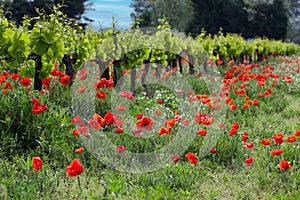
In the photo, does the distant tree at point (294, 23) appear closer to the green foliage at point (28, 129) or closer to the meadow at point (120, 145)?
the meadow at point (120, 145)

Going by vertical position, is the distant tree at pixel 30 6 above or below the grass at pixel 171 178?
above

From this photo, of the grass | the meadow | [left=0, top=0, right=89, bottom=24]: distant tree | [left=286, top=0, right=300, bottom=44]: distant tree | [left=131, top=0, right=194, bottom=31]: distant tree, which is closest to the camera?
the grass

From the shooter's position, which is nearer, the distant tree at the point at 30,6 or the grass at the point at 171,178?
the grass at the point at 171,178

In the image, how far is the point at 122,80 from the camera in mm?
7629

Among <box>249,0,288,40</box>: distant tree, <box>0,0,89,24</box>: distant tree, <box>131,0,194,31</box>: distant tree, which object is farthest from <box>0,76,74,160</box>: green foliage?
<box>131,0,194,31</box>: distant tree

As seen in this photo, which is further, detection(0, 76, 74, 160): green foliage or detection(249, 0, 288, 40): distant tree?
detection(249, 0, 288, 40): distant tree

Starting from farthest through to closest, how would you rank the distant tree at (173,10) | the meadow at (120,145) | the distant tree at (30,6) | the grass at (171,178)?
1. the distant tree at (173,10)
2. the distant tree at (30,6)
3. the meadow at (120,145)
4. the grass at (171,178)

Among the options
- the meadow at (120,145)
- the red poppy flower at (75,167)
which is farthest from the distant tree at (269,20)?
the red poppy flower at (75,167)

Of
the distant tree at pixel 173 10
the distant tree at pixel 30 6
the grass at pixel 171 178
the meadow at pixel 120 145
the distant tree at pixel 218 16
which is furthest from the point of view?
the distant tree at pixel 173 10

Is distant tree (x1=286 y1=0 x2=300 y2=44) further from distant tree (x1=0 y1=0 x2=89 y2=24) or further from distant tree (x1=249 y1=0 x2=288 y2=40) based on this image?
distant tree (x1=0 y1=0 x2=89 y2=24)

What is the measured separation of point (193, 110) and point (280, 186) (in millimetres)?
2254

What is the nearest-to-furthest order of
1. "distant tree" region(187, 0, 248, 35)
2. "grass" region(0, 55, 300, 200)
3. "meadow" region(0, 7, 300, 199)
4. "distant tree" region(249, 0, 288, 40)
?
"grass" region(0, 55, 300, 200) → "meadow" region(0, 7, 300, 199) → "distant tree" region(187, 0, 248, 35) → "distant tree" region(249, 0, 288, 40)

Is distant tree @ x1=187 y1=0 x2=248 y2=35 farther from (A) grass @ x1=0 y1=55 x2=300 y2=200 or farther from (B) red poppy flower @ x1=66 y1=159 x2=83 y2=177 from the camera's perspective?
(B) red poppy flower @ x1=66 y1=159 x2=83 y2=177

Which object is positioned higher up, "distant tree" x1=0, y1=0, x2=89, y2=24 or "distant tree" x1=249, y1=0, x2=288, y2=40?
"distant tree" x1=0, y1=0, x2=89, y2=24
